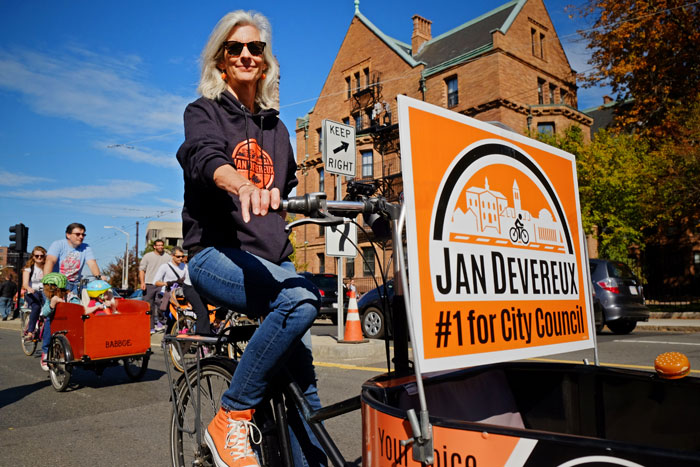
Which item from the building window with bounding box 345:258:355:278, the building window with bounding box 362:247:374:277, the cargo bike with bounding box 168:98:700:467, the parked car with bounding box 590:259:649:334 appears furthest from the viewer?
the building window with bounding box 345:258:355:278

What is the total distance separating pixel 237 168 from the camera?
2.15 metres

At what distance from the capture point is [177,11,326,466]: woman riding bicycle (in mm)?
1996

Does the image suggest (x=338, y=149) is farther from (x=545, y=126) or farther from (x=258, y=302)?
(x=545, y=126)

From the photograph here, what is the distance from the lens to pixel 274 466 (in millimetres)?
2158

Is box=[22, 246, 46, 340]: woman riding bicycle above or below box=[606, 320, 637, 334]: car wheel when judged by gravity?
above

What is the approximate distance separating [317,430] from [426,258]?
2.97ft

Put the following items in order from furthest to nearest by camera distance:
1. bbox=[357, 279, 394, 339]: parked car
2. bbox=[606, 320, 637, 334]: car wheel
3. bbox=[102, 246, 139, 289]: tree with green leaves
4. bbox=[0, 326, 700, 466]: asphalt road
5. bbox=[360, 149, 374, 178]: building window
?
1. bbox=[102, 246, 139, 289]: tree with green leaves
2. bbox=[360, 149, 374, 178]: building window
3. bbox=[357, 279, 394, 339]: parked car
4. bbox=[606, 320, 637, 334]: car wheel
5. bbox=[0, 326, 700, 466]: asphalt road

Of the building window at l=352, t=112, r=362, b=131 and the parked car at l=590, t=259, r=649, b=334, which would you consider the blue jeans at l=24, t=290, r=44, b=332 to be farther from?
the building window at l=352, t=112, r=362, b=131

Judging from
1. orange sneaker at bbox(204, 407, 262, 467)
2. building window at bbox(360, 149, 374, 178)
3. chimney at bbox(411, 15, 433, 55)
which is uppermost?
chimney at bbox(411, 15, 433, 55)

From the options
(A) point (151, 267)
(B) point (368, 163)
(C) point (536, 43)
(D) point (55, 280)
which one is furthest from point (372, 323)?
(C) point (536, 43)

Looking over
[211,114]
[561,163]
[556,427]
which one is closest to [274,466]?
[556,427]

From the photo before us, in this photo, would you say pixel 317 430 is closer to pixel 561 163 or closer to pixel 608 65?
pixel 561 163

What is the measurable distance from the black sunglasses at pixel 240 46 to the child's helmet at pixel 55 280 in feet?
19.8

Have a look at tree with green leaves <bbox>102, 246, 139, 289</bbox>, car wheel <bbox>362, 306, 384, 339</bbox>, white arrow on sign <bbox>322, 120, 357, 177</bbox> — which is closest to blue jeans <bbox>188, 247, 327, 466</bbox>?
white arrow on sign <bbox>322, 120, 357, 177</bbox>
